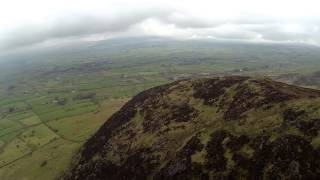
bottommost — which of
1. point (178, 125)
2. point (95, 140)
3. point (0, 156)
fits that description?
point (0, 156)

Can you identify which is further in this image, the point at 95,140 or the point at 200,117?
the point at 95,140

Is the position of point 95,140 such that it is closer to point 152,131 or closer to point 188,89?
point 152,131

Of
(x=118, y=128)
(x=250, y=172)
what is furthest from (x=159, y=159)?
(x=118, y=128)

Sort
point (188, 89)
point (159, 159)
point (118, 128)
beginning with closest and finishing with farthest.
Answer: point (159, 159), point (118, 128), point (188, 89)

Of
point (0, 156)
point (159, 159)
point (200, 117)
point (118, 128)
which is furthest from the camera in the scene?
point (0, 156)

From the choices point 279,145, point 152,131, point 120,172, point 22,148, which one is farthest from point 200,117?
point 22,148

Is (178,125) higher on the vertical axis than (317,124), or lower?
lower

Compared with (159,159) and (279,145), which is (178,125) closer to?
(159,159)
